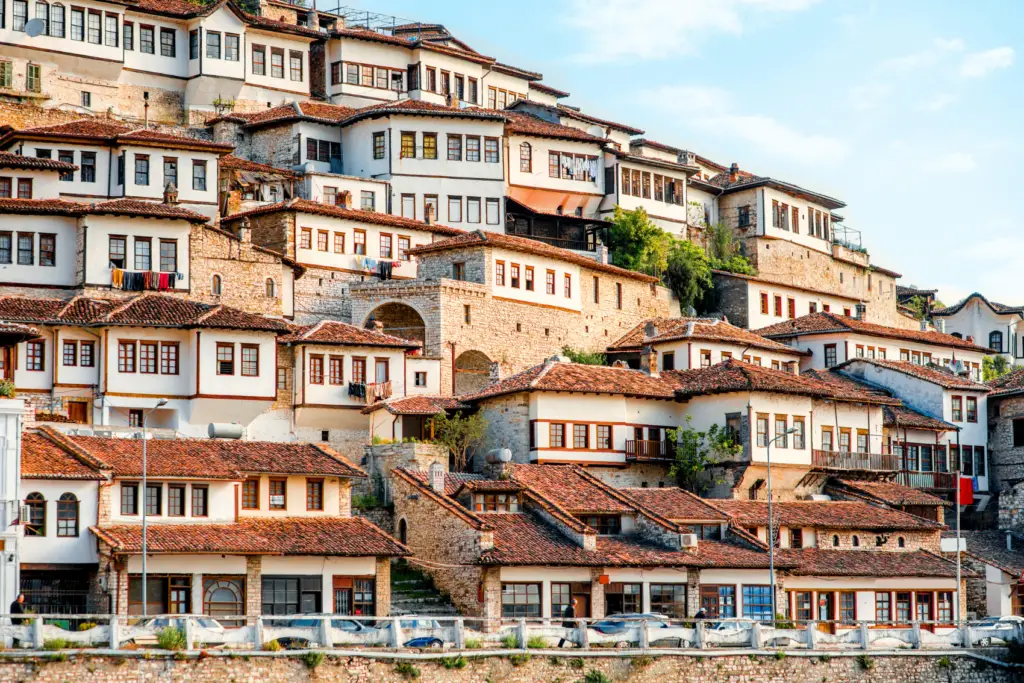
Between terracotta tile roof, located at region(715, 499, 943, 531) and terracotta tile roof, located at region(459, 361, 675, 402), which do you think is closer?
terracotta tile roof, located at region(715, 499, 943, 531)

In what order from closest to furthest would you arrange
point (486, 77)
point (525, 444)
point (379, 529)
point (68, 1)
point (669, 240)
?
point (379, 529) < point (525, 444) < point (68, 1) < point (669, 240) < point (486, 77)

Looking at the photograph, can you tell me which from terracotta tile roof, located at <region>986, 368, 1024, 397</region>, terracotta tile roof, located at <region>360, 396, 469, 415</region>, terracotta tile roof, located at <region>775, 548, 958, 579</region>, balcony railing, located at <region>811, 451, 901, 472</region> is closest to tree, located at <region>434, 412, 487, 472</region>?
terracotta tile roof, located at <region>360, 396, 469, 415</region>

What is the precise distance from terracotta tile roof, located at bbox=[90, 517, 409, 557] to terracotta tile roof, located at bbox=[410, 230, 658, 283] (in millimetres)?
21940

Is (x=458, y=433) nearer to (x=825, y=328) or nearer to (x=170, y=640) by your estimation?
(x=170, y=640)

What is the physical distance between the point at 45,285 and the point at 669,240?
112 feet

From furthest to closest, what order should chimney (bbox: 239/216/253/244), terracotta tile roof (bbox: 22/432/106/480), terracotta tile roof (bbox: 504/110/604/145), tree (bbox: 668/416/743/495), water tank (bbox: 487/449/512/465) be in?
1. terracotta tile roof (bbox: 504/110/604/145)
2. chimney (bbox: 239/216/253/244)
3. tree (bbox: 668/416/743/495)
4. water tank (bbox: 487/449/512/465)
5. terracotta tile roof (bbox: 22/432/106/480)

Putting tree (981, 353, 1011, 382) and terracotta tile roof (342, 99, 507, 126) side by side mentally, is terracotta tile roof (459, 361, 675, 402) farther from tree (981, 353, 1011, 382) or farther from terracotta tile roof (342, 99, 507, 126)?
tree (981, 353, 1011, 382)

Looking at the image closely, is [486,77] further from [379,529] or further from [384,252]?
[379,529]

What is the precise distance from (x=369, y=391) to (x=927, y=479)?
24716mm

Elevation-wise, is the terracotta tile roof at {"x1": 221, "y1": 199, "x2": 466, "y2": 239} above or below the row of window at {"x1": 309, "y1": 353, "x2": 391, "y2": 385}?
above

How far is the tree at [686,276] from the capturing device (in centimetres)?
8475

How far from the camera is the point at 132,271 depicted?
6444cm

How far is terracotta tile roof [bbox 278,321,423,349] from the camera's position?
6378cm

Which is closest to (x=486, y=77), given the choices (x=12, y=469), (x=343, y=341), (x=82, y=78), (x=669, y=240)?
(x=669, y=240)
